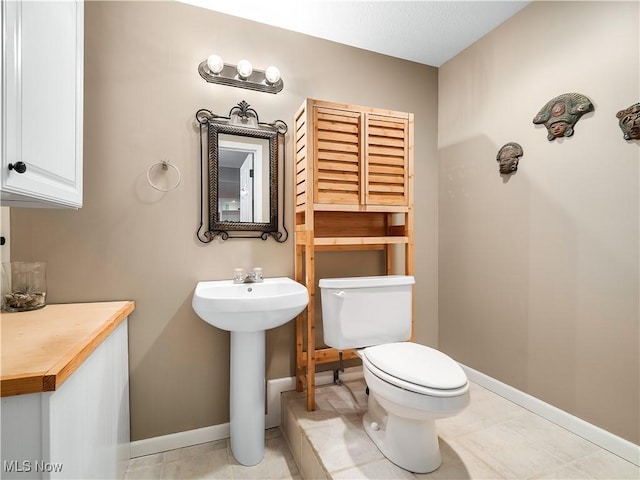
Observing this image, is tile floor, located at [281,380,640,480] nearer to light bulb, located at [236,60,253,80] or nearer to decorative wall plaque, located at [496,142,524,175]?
decorative wall plaque, located at [496,142,524,175]

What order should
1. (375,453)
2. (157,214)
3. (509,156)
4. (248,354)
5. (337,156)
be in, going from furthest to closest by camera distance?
(509,156) → (337,156) → (157,214) → (248,354) → (375,453)

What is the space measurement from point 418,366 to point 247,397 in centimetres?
90

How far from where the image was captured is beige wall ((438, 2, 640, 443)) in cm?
148

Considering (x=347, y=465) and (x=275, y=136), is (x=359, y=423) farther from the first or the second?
(x=275, y=136)

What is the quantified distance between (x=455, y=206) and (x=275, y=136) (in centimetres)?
144

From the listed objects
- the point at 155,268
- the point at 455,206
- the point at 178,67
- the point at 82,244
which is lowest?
the point at 155,268

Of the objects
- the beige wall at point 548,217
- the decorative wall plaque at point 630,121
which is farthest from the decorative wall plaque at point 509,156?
the decorative wall plaque at point 630,121

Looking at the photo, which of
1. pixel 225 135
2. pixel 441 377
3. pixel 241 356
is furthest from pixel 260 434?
pixel 225 135

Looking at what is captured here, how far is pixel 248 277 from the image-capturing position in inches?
71.5

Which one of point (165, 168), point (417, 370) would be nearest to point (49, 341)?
point (165, 168)

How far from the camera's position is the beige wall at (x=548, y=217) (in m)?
1.48

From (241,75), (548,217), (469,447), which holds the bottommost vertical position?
(469,447)

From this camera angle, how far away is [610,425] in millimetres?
1517

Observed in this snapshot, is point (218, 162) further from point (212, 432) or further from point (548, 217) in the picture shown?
point (548, 217)
